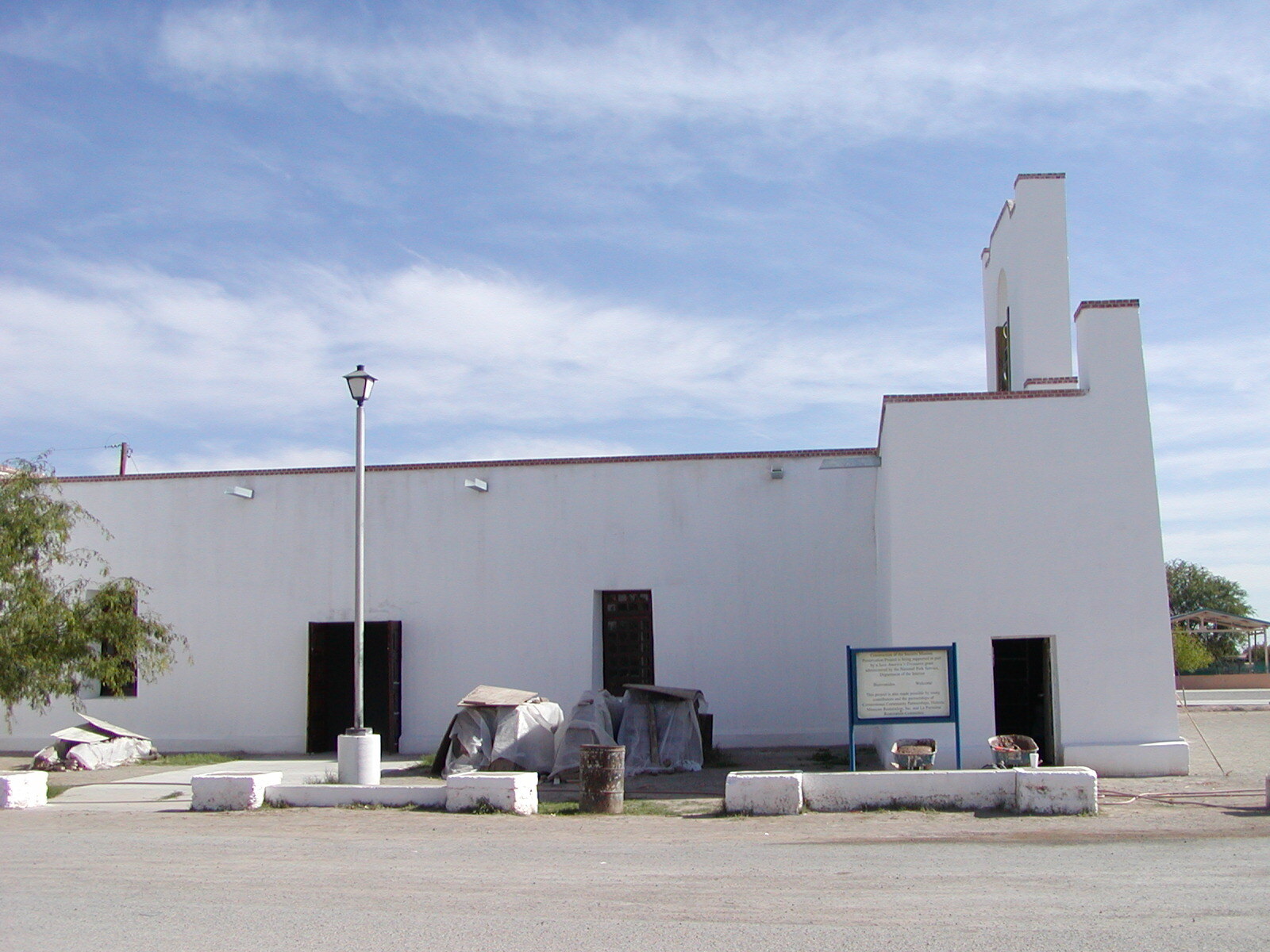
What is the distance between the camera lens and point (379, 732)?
2061 centimetres

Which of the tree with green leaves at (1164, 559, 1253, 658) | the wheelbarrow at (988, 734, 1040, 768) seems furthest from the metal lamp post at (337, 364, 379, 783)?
the tree with green leaves at (1164, 559, 1253, 658)

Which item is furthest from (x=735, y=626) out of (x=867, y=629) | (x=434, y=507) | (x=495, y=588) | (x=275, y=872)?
(x=275, y=872)

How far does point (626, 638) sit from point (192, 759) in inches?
306

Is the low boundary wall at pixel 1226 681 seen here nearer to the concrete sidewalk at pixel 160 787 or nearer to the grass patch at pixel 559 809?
the concrete sidewalk at pixel 160 787

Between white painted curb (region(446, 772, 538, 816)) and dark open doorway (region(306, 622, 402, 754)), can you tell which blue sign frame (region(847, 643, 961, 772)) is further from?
dark open doorway (region(306, 622, 402, 754))

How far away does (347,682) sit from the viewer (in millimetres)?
21344

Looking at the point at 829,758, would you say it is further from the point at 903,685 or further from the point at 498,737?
the point at 498,737

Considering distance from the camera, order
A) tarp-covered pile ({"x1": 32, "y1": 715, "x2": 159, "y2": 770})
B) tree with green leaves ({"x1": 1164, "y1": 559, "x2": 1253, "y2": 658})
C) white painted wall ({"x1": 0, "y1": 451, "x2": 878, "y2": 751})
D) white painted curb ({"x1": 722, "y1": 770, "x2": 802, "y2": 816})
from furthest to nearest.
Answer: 1. tree with green leaves ({"x1": 1164, "y1": 559, "x2": 1253, "y2": 658})
2. white painted wall ({"x1": 0, "y1": 451, "x2": 878, "y2": 751})
3. tarp-covered pile ({"x1": 32, "y1": 715, "x2": 159, "y2": 770})
4. white painted curb ({"x1": 722, "y1": 770, "x2": 802, "y2": 816})

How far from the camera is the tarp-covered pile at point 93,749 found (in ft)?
61.9

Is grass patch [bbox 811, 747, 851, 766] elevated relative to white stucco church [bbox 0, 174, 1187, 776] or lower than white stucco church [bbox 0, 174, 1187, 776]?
lower

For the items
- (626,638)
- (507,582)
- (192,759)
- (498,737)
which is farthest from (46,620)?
(626,638)

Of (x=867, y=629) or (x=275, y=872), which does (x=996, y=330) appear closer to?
(x=867, y=629)

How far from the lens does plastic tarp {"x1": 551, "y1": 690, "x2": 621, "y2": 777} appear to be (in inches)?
641

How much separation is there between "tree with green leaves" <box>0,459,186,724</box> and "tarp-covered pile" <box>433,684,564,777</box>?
15.3ft
